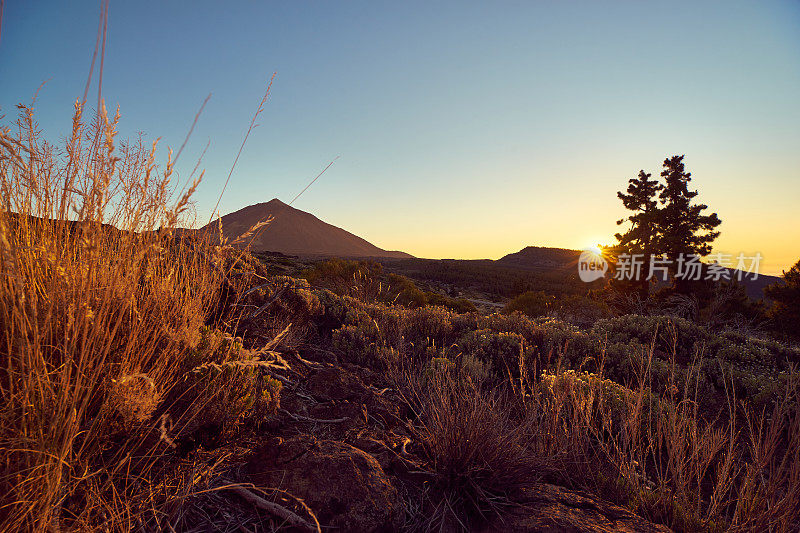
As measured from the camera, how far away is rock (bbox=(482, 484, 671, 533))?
1.71 metres

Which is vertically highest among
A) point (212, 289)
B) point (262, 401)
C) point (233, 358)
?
point (212, 289)

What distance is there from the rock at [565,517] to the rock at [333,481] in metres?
0.50

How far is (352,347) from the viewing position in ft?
14.2

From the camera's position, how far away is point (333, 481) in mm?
1724

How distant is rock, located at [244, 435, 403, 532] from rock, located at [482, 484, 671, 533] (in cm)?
50

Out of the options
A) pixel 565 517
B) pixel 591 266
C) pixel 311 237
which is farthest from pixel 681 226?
pixel 311 237

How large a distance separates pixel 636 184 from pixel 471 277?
21.0 metres

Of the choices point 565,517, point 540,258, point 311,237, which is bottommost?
point 565,517

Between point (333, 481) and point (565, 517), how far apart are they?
1066 millimetres

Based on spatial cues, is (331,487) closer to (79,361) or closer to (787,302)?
(79,361)

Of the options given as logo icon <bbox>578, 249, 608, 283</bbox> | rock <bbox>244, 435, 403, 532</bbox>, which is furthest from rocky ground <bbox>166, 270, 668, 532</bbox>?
logo icon <bbox>578, 249, 608, 283</bbox>

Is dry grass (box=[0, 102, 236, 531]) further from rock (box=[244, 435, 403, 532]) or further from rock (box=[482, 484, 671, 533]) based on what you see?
rock (box=[482, 484, 671, 533])

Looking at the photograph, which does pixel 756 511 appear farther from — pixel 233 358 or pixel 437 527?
pixel 233 358

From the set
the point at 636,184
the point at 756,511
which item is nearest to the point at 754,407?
the point at 756,511
